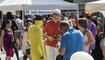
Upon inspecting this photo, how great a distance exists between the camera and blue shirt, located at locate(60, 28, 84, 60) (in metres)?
4.59

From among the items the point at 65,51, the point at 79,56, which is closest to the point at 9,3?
the point at 65,51

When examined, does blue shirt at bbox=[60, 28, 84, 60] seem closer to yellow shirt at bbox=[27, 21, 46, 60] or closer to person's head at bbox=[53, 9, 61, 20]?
yellow shirt at bbox=[27, 21, 46, 60]

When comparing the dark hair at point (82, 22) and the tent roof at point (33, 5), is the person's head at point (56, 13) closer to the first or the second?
the dark hair at point (82, 22)

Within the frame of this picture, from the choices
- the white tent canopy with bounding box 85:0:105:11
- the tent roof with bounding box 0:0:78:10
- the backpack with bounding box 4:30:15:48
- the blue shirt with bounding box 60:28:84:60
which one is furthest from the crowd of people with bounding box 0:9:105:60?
the tent roof with bounding box 0:0:78:10

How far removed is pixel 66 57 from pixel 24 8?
1034cm

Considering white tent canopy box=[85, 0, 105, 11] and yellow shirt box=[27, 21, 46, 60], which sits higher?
yellow shirt box=[27, 21, 46, 60]

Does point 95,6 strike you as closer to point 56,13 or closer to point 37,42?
point 56,13

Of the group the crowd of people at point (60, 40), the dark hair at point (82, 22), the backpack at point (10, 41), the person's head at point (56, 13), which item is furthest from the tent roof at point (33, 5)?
the dark hair at point (82, 22)

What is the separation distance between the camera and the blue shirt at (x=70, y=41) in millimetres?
4590

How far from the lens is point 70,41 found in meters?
4.61

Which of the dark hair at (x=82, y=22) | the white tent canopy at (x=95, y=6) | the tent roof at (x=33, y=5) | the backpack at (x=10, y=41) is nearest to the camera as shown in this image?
the dark hair at (x=82, y=22)

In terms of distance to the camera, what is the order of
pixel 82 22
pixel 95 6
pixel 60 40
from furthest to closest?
pixel 95 6, pixel 60 40, pixel 82 22

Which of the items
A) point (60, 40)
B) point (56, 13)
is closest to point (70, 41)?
point (60, 40)

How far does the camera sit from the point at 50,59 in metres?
6.74
